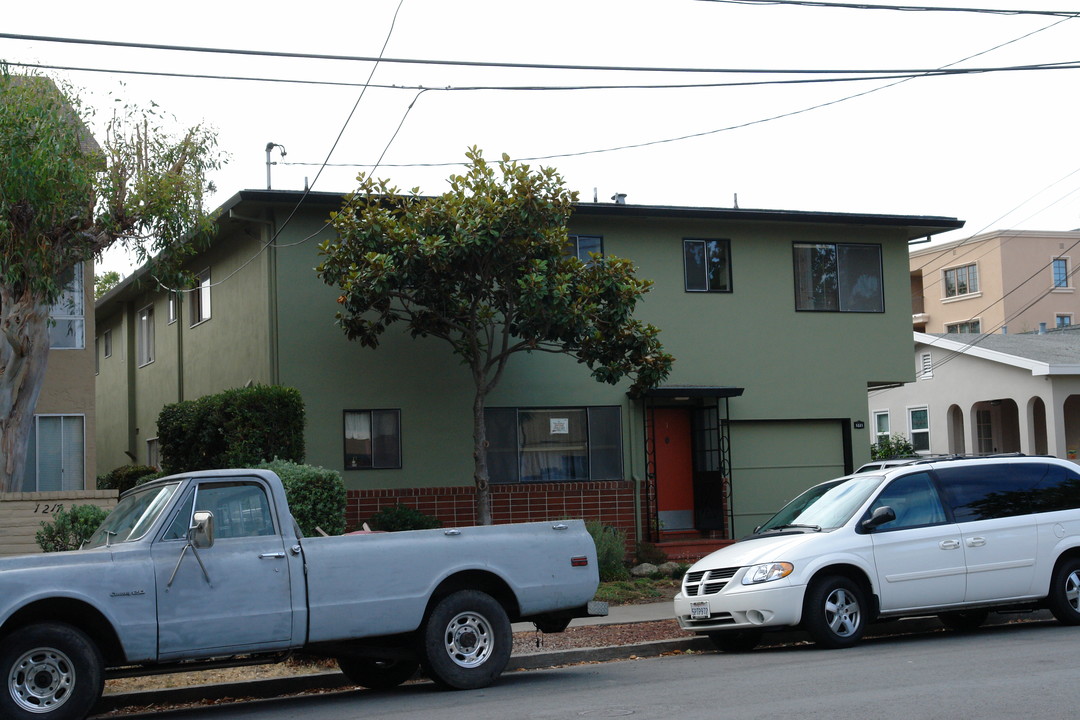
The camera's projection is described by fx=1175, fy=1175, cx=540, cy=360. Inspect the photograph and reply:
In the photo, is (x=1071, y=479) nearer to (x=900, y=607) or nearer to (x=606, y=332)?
(x=900, y=607)

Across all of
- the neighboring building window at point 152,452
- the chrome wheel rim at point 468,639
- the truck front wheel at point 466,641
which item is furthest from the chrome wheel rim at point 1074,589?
the neighboring building window at point 152,452

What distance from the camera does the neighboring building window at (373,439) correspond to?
61.0 feet

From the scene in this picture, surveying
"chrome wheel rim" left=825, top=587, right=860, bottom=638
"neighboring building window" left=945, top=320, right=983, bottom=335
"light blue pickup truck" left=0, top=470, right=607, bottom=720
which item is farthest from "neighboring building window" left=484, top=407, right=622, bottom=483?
"neighboring building window" left=945, top=320, right=983, bottom=335

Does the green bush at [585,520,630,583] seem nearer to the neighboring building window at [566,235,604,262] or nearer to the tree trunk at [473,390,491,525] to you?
the tree trunk at [473,390,491,525]

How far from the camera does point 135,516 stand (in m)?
9.05

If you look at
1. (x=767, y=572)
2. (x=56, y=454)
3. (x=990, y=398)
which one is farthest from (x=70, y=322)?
(x=990, y=398)

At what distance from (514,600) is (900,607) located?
13.2ft

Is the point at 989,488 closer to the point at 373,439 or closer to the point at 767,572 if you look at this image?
the point at 767,572

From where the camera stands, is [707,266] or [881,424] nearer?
[707,266]

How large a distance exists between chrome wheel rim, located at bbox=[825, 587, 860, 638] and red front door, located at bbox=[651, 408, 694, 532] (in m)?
9.08

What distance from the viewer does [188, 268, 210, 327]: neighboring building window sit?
72.8 feet

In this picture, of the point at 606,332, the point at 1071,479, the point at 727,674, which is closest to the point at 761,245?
the point at 606,332

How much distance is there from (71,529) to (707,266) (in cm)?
1155

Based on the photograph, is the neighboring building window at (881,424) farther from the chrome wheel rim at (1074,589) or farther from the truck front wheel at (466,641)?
the truck front wheel at (466,641)
